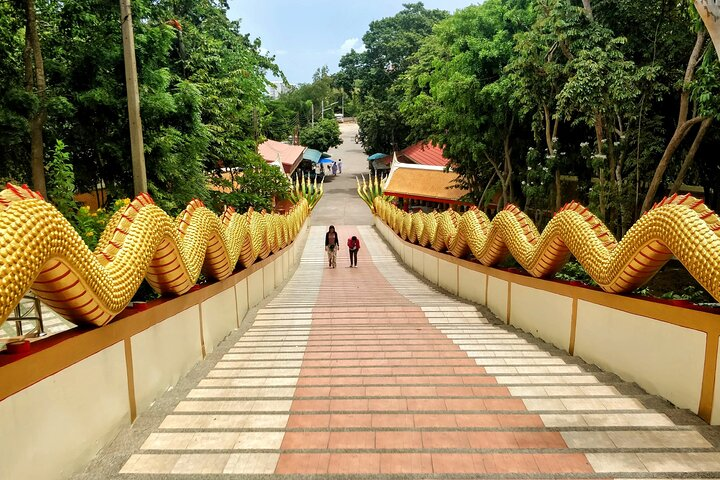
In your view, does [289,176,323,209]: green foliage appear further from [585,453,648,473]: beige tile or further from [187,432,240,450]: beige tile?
[585,453,648,473]: beige tile

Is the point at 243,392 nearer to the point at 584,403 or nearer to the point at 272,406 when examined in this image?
the point at 272,406

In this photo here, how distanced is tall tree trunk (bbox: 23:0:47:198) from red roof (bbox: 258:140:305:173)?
20612 mm

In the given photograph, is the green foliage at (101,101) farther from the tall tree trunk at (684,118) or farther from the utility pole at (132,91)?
the tall tree trunk at (684,118)

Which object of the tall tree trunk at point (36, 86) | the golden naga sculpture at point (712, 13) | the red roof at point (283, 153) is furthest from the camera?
the red roof at point (283, 153)

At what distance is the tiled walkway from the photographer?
2607 millimetres

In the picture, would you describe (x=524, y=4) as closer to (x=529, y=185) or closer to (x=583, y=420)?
(x=529, y=185)

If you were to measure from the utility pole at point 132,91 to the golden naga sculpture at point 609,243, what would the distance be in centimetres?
539

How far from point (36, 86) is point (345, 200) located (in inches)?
1114

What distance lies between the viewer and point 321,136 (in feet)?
157

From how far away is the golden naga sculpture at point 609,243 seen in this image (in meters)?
3.33

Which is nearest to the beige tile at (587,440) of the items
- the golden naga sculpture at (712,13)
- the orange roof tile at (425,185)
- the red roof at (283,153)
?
the golden naga sculpture at (712,13)

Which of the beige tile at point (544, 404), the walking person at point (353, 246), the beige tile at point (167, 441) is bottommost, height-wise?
the walking person at point (353, 246)

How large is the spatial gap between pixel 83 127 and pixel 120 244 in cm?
724

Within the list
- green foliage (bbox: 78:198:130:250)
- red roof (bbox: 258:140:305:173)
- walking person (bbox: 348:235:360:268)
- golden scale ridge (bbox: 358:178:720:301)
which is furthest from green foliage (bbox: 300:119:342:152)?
green foliage (bbox: 78:198:130:250)
